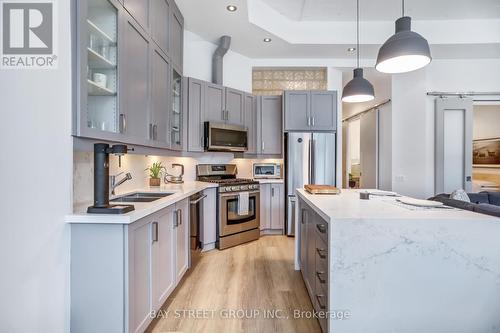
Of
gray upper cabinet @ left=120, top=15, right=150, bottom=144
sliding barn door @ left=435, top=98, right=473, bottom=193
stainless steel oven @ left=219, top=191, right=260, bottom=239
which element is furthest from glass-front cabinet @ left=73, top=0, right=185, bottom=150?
sliding barn door @ left=435, top=98, right=473, bottom=193

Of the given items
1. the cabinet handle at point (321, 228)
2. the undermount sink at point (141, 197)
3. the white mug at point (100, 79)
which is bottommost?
the cabinet handle at point (321, 228)

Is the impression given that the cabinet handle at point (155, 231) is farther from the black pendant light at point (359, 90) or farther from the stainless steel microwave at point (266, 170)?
the stainless steel microwave at point (266, 170)

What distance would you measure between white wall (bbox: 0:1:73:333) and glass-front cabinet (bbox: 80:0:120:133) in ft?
0.32

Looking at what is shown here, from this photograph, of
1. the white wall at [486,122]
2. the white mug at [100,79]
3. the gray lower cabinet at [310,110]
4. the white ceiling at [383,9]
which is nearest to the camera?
the white mug at [100,79]

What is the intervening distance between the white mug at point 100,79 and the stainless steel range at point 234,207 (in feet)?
6.66

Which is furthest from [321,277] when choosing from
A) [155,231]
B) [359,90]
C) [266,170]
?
[266,170]

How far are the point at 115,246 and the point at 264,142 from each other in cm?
332

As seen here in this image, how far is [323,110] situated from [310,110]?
22 cm

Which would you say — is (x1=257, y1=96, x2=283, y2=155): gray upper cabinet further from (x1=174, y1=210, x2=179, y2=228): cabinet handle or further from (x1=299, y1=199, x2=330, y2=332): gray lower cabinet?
(x1=174, y1=210, x2=179, y2=228): cabinet handle

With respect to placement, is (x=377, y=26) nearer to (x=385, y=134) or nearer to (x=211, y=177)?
(x=385, y=134)

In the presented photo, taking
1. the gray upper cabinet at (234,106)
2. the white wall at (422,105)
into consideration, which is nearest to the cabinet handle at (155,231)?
the gray upper cabinet at (234,106)

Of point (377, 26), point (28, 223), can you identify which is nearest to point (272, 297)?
point (28, 223)

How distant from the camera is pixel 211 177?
413cm

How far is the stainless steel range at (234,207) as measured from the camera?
142 inches
